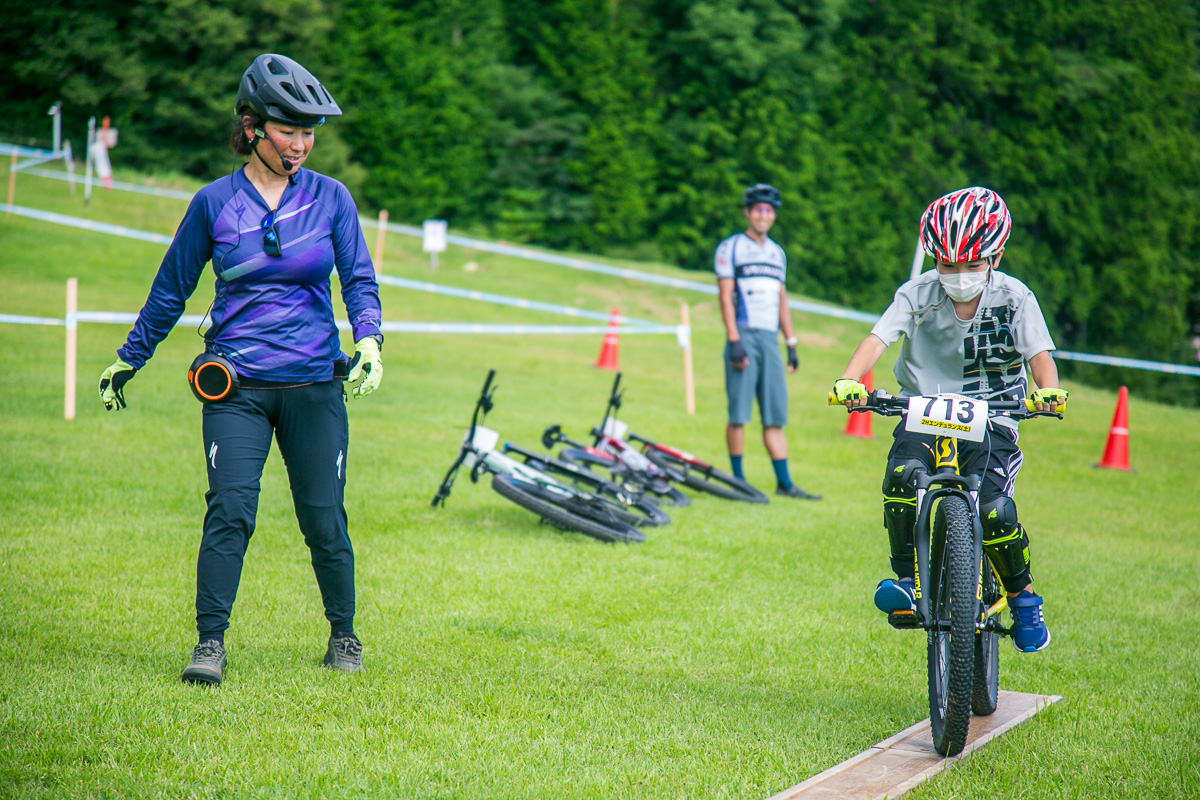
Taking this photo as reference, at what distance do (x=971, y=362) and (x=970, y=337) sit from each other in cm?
10

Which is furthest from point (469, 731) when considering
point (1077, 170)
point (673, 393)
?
point (1077, 170)

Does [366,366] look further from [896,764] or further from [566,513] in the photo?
[566,513]

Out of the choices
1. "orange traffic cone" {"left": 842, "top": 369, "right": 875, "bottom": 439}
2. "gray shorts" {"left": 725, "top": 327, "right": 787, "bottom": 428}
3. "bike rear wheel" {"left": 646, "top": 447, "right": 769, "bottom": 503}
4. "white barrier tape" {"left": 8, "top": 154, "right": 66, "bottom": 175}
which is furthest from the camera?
"white barrier tape" {"left": 8, "top": 154, "right": 66, "bottom": 175}

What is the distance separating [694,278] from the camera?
3162cm

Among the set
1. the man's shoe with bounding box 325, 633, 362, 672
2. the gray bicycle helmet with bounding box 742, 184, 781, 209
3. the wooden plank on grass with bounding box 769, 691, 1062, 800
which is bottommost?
the man's shoe with bounding box 325, 633, 362, 672

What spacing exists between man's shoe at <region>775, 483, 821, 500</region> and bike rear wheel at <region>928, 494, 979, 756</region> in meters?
5.13

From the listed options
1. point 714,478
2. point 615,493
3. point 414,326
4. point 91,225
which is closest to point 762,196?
point 714,478

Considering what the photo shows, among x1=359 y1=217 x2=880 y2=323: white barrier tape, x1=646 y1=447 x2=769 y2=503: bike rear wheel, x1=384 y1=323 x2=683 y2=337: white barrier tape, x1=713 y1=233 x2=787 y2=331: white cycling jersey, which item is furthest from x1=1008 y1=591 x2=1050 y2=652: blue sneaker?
x1=359 y1=217 x2=880 y2=323: white barrier tape

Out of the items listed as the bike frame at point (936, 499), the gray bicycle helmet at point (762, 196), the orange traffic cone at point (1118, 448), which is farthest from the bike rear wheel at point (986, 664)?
the orange traffic cone at point (1118, 448)

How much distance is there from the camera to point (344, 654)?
454 cm

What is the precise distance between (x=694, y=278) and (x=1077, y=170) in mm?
19603

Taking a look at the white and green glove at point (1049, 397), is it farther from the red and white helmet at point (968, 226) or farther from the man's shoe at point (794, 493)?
the man's shoe at point (794, 493)

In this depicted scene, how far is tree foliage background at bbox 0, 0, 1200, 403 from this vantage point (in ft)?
135

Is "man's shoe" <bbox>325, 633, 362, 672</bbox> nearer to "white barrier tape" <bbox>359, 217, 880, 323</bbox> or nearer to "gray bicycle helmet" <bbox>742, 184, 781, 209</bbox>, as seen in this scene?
"gray bicycle helmet" <bbox>742, 184, 781, 209</bbox>
